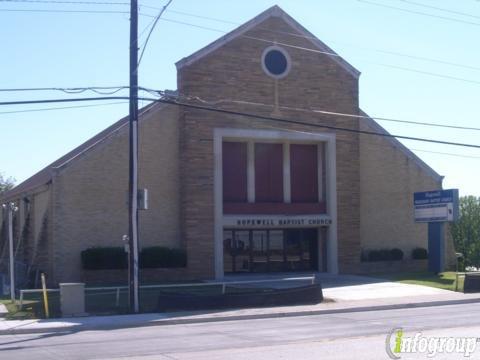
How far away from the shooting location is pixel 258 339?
1542 centimetres

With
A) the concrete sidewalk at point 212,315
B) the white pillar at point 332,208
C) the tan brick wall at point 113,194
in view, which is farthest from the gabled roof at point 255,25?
the concrete sidewalk at point 212,315

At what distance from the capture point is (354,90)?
38219 mm

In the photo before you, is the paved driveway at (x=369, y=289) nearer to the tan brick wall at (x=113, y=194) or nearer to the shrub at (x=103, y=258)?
the tan brick wall at (x=113, y=194)

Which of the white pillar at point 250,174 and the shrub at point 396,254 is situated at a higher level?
the white pillar at point 250,174

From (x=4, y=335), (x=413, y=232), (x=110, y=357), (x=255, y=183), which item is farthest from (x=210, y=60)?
(x=110, y=357)

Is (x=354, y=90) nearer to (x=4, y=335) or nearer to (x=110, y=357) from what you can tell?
(x=4, y=335)

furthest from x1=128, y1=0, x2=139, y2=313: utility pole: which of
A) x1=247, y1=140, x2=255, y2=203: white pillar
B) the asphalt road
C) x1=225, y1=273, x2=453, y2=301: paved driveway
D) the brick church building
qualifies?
x1=247, y1=140, x2=255, y2=203: white pillar

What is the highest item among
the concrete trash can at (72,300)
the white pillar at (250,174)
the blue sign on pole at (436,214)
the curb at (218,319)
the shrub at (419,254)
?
the white pillar at (250,174)

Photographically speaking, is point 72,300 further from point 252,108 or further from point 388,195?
point 388,195

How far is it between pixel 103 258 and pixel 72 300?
35.9 feet

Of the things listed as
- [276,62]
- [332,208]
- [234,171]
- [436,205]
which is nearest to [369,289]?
[332,208]

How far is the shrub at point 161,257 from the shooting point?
1309 inches

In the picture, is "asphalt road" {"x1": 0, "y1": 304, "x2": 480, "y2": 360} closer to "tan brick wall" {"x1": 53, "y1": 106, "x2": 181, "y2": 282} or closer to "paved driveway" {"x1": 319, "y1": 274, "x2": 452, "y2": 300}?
"paved driveway" {"x1": 319, "y1": 274, "x2": 452, "y2": 300}

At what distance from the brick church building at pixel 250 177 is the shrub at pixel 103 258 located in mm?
747
